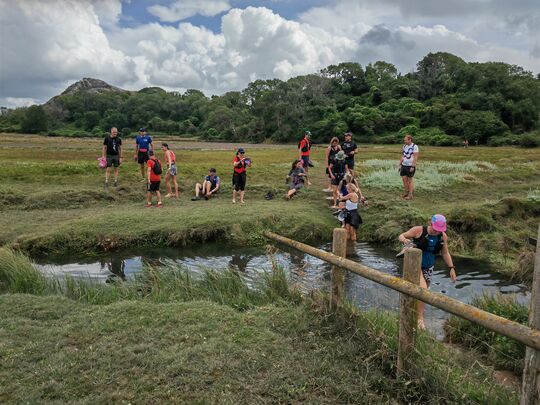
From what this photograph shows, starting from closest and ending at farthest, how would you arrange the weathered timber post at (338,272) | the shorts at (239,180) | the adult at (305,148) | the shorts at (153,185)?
the weathered timber post at (338,272), the shorts at (153,185), the shorts at (239,180), the adult at (305,148)

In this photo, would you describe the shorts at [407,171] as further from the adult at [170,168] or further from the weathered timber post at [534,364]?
the weathered timber post at [534,364]

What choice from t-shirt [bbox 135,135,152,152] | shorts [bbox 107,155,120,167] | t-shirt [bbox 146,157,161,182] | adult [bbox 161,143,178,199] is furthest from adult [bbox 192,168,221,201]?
shorts [bbox 107,155,120,167]

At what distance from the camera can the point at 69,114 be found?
405ft

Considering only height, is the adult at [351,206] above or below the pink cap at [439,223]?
below

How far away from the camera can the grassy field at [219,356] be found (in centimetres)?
421

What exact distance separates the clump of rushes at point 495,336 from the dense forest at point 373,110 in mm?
53437

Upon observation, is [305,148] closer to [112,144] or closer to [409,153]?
[409,153]

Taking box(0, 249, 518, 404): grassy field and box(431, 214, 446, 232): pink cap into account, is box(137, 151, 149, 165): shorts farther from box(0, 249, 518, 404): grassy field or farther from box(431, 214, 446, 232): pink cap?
box(431, 214, 446, 232): pink cap

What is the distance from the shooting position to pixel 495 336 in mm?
6391

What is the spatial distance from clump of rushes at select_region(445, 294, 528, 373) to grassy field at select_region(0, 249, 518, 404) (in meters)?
0.58

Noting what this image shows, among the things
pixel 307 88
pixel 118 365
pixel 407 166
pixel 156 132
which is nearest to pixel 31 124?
pixel 156 132

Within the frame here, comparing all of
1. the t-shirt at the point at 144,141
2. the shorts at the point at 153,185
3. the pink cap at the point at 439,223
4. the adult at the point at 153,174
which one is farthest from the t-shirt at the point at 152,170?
the pink cap at the point at 439,223

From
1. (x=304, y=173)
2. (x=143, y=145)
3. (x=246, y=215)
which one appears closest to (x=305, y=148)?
(x=304, y=173)

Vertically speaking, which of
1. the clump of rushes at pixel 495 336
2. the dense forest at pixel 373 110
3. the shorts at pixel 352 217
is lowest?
the clump of rushes at pixel 495 336
